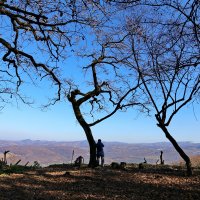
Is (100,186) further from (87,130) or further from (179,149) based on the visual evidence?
(87,130)

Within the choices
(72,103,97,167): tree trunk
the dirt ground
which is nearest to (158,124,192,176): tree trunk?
the dirt ground

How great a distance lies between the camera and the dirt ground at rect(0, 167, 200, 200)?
46.5ft

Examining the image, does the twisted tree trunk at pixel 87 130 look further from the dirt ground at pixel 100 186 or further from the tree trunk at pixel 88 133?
the dirt ground at pixel 100 186

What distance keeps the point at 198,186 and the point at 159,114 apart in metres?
4.87

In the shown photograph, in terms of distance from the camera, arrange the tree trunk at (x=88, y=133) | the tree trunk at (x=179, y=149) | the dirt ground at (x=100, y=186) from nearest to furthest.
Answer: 1. the dirt ground at (x=100, y=186)
2. the tree trunk at (x=179, y=149)
3. the tree trunk at (x=88, y=133)

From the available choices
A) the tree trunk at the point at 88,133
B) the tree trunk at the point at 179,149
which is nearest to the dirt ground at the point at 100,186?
the tree trunk at the point at 179,149

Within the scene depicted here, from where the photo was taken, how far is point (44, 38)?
49.8 feet

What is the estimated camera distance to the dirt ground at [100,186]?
46.5ft

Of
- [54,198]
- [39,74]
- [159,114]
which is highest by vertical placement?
[39,74]

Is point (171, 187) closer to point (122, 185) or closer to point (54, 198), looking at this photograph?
point (122, 185)

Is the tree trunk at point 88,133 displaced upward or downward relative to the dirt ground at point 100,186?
upward

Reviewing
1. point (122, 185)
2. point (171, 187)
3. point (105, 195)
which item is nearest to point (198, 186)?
point (171, 187)

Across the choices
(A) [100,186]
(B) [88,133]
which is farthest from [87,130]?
(A) [100,186]

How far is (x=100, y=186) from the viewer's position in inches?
633
